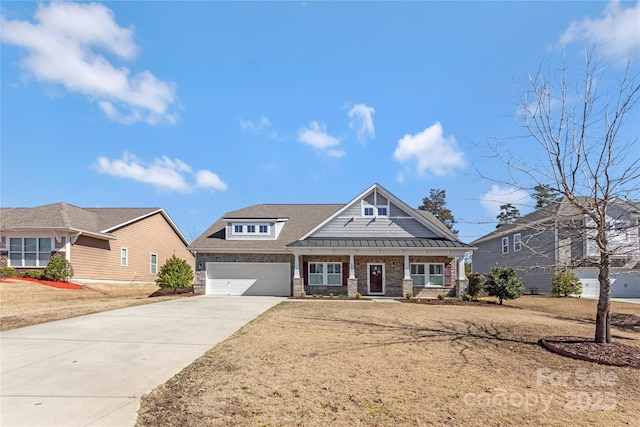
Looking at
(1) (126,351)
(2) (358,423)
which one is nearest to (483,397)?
(2) (358,423)

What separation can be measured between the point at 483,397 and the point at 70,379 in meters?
5.68

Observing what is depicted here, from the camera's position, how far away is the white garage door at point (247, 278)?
21.8 m

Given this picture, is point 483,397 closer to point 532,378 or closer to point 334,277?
point 532,378

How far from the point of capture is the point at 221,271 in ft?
72.0

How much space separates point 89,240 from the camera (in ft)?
72.8

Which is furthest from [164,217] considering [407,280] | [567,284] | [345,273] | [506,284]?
[567,284]

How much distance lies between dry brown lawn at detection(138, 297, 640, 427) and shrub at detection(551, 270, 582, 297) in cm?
1644

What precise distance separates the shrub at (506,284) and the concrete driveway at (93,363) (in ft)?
40.9

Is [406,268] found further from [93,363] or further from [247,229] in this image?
[93,363]

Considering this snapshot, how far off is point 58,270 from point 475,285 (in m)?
22.2

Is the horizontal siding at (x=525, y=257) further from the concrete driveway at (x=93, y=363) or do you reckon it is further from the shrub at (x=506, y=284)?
the concrete driveway at (x=93, y=363)

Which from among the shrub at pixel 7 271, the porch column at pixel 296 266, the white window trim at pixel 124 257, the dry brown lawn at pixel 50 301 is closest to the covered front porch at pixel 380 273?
the porch column at pixel 296 266

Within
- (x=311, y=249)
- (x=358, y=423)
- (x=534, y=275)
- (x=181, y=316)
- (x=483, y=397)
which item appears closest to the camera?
(x=358, y=423)

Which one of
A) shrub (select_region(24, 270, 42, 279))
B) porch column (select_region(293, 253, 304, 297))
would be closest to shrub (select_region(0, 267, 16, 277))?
shrub (select_region(24, 270, 42, 279))
